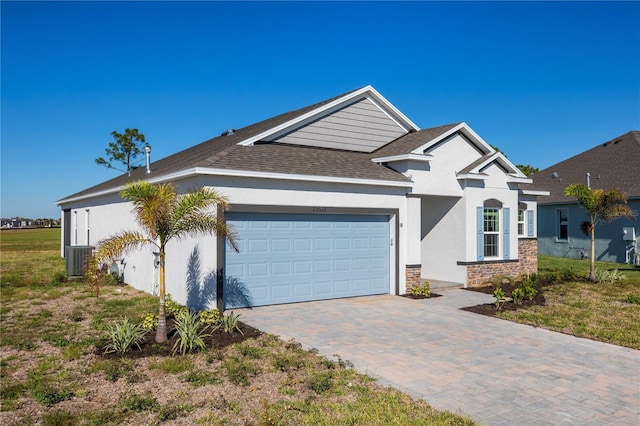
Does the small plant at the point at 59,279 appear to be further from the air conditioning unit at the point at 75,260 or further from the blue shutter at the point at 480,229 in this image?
the blue shutter at the point at 480,229

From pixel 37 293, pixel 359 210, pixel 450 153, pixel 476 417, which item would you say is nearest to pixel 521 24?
pixel 450 153

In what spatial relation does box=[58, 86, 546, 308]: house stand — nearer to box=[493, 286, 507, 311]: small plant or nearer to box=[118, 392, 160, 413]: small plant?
box=[493, 286, 507, 311]: small plant

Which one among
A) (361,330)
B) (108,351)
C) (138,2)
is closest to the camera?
(108,351)

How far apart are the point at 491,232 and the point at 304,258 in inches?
293

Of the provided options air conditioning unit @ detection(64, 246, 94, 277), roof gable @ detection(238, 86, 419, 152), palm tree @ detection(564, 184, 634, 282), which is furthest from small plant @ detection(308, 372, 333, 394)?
air conditioning unit @ detection(64, 246, 94, 277)

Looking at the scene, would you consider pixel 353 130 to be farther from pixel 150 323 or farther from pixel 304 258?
pixel 150 323

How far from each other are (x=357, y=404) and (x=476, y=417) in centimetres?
137

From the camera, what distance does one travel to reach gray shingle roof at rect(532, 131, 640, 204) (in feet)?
78.9

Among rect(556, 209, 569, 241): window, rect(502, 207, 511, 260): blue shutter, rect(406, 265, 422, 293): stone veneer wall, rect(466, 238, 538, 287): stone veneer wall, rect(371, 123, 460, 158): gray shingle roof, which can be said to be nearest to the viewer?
rect(406, 265, 422, 293): stone veneer wall

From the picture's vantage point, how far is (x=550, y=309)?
11797 millimetres

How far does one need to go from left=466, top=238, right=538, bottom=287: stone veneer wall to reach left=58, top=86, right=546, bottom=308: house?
0.05 meters

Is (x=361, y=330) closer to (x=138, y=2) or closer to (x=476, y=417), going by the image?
(x=476, y=417)

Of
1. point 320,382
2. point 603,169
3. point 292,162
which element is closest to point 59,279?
point 292,162

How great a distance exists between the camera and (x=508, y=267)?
16719mm
